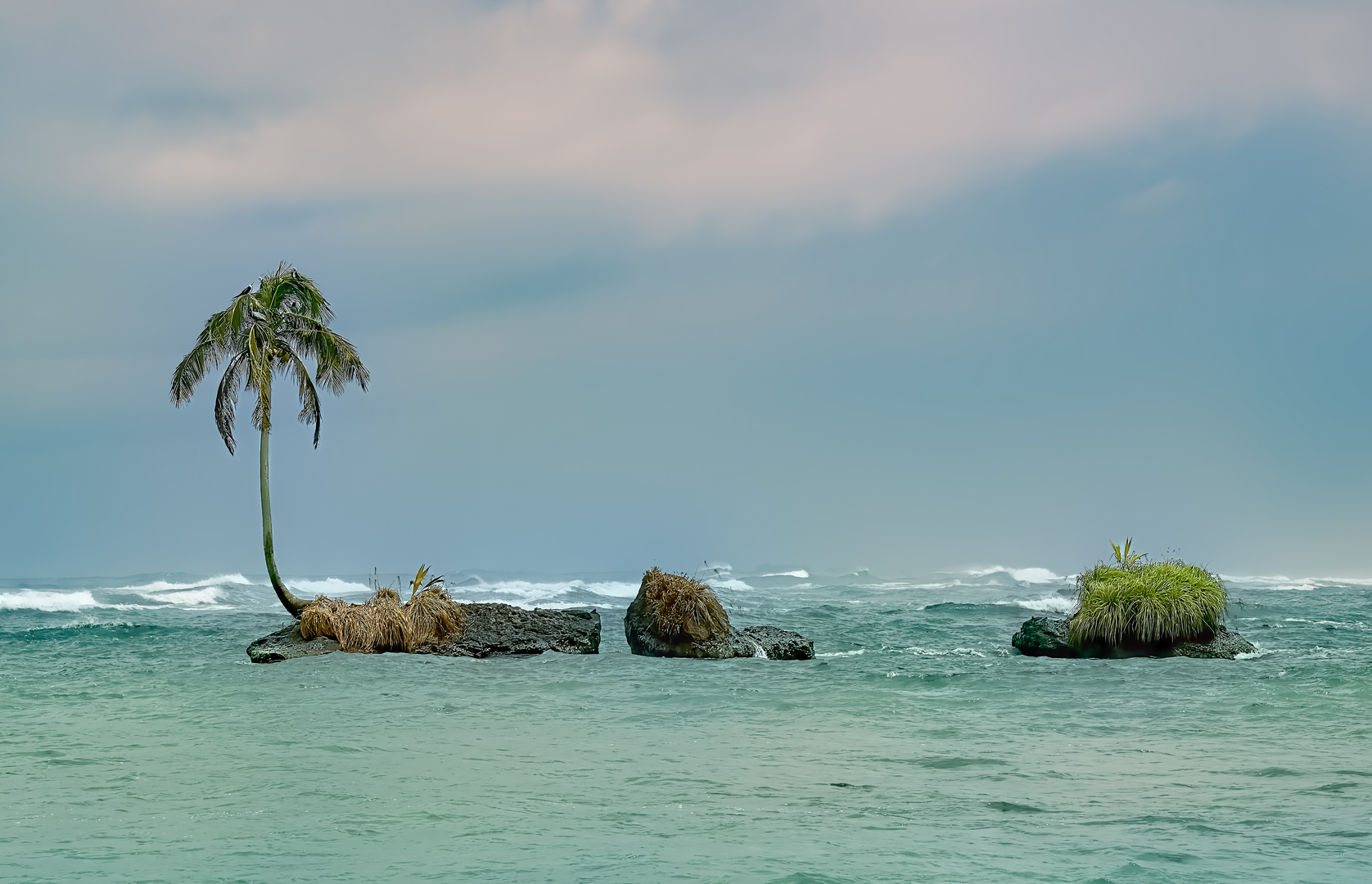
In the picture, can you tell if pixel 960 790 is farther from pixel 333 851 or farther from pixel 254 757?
pixel 254 757

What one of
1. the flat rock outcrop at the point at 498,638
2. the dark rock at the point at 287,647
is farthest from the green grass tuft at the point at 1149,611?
the dark rock at the point at 287,647

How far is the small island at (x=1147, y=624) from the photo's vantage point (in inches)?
798

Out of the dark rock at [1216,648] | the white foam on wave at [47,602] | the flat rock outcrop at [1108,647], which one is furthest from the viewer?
the white foam on wave at [47,602]

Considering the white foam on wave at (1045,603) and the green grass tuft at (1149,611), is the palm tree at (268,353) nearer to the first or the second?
the green grass tuft at (1149,611)

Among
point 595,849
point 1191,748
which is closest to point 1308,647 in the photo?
point 1191,748

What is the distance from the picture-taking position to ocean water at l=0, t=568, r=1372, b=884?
6730 mm

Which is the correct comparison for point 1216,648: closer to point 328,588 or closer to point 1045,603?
point 1045,603

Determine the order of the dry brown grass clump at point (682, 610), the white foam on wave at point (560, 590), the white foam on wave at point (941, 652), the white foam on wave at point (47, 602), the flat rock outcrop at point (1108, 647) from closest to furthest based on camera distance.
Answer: the flat rock outcrop at point (1108, 647), the dry brown grass clump at point (682, 610), the white foam on wave at point (941, 652), the white foam on wave at point (47, 602), the white foam on wave at point (560, 590)

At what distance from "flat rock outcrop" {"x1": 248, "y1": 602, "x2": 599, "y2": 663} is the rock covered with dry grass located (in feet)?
4.09

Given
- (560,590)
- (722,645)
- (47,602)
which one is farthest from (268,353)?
(560,590)

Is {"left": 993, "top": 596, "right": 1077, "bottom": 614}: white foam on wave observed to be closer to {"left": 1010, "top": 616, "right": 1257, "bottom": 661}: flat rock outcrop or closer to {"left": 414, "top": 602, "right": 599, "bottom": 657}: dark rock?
{"left": 1010, "top": 616, "right": 1257, "bottom": 661}: flat rock outcrop

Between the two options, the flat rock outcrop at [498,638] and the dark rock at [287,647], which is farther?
the flat rock outcrop at [498,638]

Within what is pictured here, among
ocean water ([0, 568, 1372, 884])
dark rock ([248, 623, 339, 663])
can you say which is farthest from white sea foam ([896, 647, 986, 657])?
dark rock ([248, 623, 339, 663])

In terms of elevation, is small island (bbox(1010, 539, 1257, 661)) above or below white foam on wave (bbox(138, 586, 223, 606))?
above
